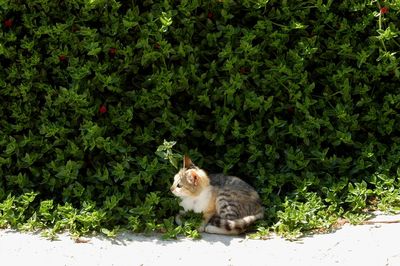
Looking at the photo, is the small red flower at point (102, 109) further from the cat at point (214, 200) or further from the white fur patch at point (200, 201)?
the white fur patch at point (200, 201)

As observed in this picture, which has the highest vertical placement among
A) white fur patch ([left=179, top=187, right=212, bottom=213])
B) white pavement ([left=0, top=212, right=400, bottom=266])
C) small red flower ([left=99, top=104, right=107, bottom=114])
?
small red flower ([left=99, top=104, right=107, bottom=114])

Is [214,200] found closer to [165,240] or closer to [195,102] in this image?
[165,240]

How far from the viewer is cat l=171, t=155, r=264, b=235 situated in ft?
17.5

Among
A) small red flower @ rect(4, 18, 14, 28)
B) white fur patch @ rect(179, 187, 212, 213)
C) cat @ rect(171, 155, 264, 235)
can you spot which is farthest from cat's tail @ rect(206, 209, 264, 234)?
small red flower @ rect(4, 18, 14, 28)

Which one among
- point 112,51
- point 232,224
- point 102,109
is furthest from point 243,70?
point 232,224

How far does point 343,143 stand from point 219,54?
1.39 m

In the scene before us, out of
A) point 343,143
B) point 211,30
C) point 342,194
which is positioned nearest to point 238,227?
point 342,194

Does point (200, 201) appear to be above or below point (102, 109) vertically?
below

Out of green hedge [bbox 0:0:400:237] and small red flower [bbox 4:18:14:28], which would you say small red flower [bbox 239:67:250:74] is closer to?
green hedge [bbox 0:0:400:237]

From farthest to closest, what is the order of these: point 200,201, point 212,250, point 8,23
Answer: point 8,23, point 200,201, point 212,250

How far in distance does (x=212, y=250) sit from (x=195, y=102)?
5.08ft

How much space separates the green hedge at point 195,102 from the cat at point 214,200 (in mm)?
141

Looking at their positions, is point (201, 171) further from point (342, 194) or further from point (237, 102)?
point (342, 194)

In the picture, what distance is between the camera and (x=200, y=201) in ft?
17.9
